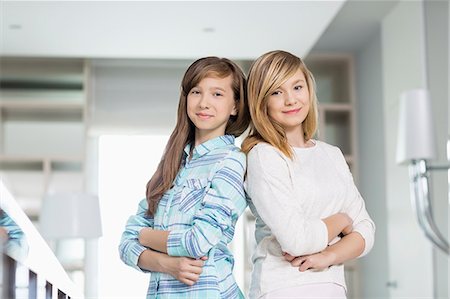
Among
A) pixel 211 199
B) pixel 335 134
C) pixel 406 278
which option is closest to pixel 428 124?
pixel 211 199

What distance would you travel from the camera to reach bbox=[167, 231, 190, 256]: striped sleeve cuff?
1.36 metres

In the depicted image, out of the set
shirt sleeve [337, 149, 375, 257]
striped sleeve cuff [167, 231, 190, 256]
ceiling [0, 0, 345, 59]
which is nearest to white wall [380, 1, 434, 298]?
ceiling [0, 0, 345, 59]

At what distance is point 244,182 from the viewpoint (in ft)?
4.69

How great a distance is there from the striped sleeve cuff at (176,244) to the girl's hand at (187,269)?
0.04ft

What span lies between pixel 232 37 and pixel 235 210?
293 cm

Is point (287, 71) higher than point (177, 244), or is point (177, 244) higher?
point (287, 71)

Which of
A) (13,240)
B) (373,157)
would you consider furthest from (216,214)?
(373,157)

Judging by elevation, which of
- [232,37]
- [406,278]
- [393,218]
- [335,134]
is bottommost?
[406,278]

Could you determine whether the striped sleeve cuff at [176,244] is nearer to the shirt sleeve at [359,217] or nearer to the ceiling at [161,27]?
the shirt sleeve at [359,217]

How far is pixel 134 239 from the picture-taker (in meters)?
1.49

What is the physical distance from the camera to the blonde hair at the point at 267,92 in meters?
1.44

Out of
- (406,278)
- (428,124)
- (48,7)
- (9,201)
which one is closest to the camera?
(9,201)

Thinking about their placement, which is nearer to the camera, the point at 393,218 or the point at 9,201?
the point at 9,201

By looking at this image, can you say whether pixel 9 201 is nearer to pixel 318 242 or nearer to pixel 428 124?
pixel 318 242
